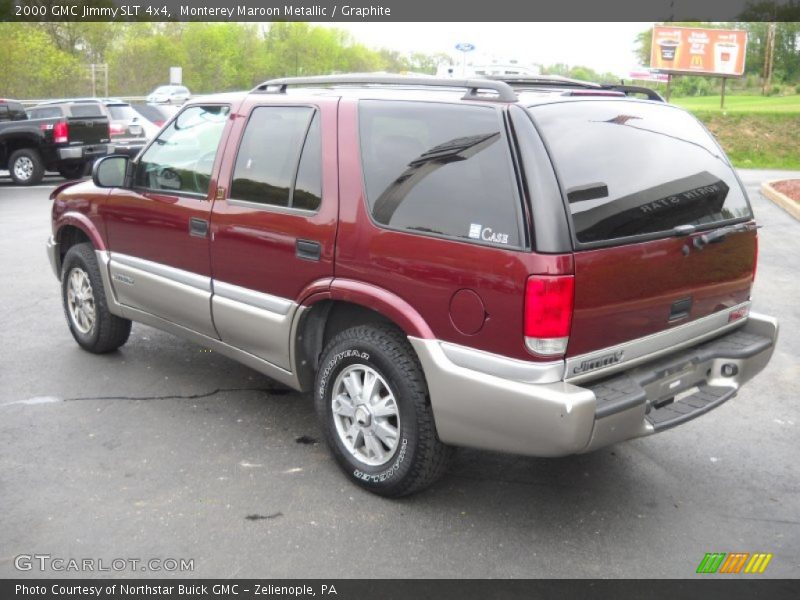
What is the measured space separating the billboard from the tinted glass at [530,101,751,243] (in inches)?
1609

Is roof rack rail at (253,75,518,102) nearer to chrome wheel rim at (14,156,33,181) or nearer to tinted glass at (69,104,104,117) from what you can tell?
tinted glass at (69,104,104,117)

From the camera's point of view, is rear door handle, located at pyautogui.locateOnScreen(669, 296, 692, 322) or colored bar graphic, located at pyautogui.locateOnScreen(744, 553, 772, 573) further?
rear door handle, located at pyautogui.locateOnScreen(669, 296, 692, 322)

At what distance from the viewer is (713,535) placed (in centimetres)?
374

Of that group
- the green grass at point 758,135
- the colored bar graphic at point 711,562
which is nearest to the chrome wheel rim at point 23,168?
the colored bar graphic at point 711,562

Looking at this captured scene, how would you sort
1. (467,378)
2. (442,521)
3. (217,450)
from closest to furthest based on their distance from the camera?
(467,378) → (442,521) → (217,450)

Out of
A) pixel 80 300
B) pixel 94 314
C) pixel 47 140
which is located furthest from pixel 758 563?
pixel 47 140

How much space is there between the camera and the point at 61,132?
59.7ft

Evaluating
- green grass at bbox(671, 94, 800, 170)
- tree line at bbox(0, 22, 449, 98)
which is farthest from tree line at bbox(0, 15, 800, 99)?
green grass at bbox(671, 94, 800, 170)

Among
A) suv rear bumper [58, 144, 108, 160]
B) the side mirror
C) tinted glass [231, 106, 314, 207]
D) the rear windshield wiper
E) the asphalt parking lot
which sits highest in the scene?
tinted glass [231, 106, 314, 207]

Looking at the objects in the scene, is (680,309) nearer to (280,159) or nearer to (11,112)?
(280,159)

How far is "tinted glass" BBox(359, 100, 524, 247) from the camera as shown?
3.50m
